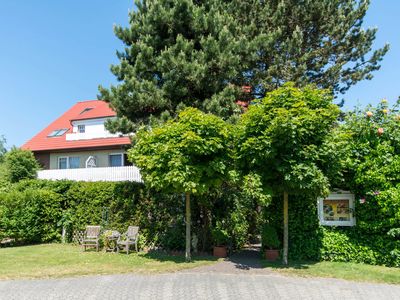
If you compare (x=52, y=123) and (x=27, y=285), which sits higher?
(x=52, y=123)

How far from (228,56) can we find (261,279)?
28.0 ft

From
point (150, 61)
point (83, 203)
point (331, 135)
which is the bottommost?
point (83, 203)

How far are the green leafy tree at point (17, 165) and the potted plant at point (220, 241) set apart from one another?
686 inches

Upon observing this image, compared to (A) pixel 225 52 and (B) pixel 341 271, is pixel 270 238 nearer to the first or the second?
(B) pixel 341 271

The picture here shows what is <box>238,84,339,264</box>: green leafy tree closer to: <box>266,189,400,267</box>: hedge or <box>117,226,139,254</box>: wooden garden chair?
<box>266,189,400,267</box>: hedge

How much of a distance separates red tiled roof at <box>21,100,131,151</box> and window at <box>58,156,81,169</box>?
1.25 metres

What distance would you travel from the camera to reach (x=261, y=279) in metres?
8.60

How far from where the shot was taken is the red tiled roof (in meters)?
28.8

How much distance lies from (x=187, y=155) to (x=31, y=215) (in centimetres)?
833

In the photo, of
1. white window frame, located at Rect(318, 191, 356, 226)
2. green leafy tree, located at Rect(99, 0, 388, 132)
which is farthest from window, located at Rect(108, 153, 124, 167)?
white window frame, located at Rect(318, 191, 356, 226)

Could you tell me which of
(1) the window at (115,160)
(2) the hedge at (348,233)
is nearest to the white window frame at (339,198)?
(2) the hedge at (348,233)

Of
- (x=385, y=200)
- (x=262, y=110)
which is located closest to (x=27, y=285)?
(x=262, y=110)

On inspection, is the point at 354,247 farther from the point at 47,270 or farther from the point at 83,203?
the point at 83,203

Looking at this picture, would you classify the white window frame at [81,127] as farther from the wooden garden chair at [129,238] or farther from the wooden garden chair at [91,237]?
the wooden garden chair at [129,238]
